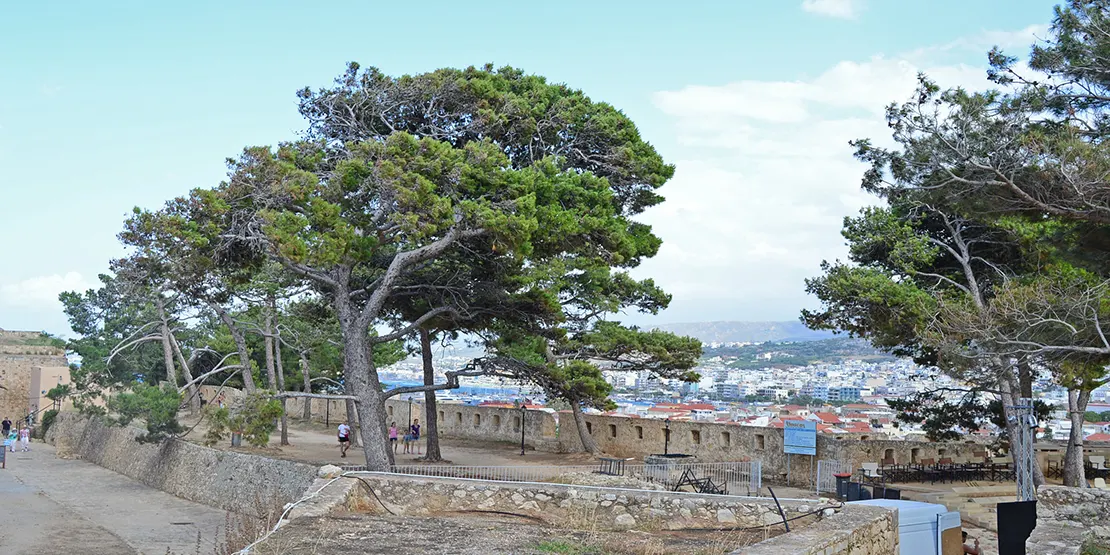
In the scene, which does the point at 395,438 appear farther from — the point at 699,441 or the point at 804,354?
the point at 804,354

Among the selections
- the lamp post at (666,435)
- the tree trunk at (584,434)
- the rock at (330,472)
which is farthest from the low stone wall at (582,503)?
the tree trunk at (584,434)

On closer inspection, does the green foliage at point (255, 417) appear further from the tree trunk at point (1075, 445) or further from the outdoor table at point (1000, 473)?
the tree trunk at point (1075, 445)

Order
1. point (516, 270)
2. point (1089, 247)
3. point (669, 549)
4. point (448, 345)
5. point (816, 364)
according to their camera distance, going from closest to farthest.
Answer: point (669, 549)
point (1089, 247)
point (516, 270)
point (448, 345)
point (816, 364)

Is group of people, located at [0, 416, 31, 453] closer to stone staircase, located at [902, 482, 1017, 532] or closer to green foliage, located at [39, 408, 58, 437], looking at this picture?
green foliage, located at [39, 408, 58, 437]

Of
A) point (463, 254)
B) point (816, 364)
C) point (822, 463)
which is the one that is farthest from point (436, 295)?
point (816, 364)

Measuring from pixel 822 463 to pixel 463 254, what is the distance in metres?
8.71

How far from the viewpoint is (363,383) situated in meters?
18.0

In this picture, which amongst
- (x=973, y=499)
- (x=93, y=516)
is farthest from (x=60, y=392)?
(x=973, y=499)

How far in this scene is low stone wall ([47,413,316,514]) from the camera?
18.5 meters

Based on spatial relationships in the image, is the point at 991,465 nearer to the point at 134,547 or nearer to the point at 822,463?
the point at 822,463

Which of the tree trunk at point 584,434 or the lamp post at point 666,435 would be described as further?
the tree trunk at point 584,434

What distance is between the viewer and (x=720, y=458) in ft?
67.2

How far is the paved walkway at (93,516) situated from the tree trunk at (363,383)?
125 inches

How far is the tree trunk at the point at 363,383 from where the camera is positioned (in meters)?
17.8
